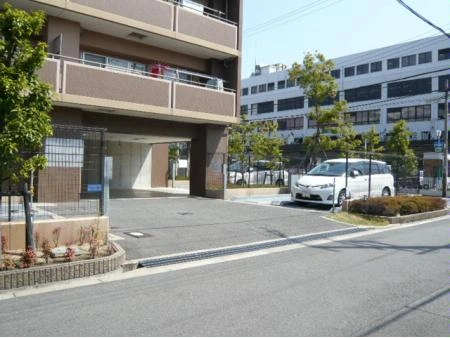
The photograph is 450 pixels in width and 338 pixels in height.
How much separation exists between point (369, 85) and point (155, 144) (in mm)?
37754

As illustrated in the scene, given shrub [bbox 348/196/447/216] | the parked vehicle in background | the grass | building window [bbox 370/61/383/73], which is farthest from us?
building window [bbox 370/61/383/73]

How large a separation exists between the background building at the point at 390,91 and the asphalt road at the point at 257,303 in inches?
1695

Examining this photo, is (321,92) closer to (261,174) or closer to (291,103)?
(261,174)

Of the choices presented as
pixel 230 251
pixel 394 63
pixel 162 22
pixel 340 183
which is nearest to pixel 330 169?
pixel 340 183

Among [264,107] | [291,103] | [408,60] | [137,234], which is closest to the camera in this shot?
[137,234]

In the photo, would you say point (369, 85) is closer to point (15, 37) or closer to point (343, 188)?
point (343, 188)

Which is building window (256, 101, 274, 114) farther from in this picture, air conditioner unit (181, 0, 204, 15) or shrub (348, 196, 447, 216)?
shrub (348, 196, 447, 216)

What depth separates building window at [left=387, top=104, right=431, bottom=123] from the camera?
49469 mm

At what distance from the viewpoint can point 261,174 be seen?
29.9 meters

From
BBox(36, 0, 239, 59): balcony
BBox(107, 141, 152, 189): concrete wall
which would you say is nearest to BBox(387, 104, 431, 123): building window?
BBox(107, 141, 152, 189): concrete wall

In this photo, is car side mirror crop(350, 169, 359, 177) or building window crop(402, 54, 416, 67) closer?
car side mirror crop(350, 169, 359, 177)

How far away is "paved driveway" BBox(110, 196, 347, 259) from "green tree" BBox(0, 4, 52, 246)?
2479 millimetres

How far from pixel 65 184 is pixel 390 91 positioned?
155ft

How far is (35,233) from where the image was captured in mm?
7812
